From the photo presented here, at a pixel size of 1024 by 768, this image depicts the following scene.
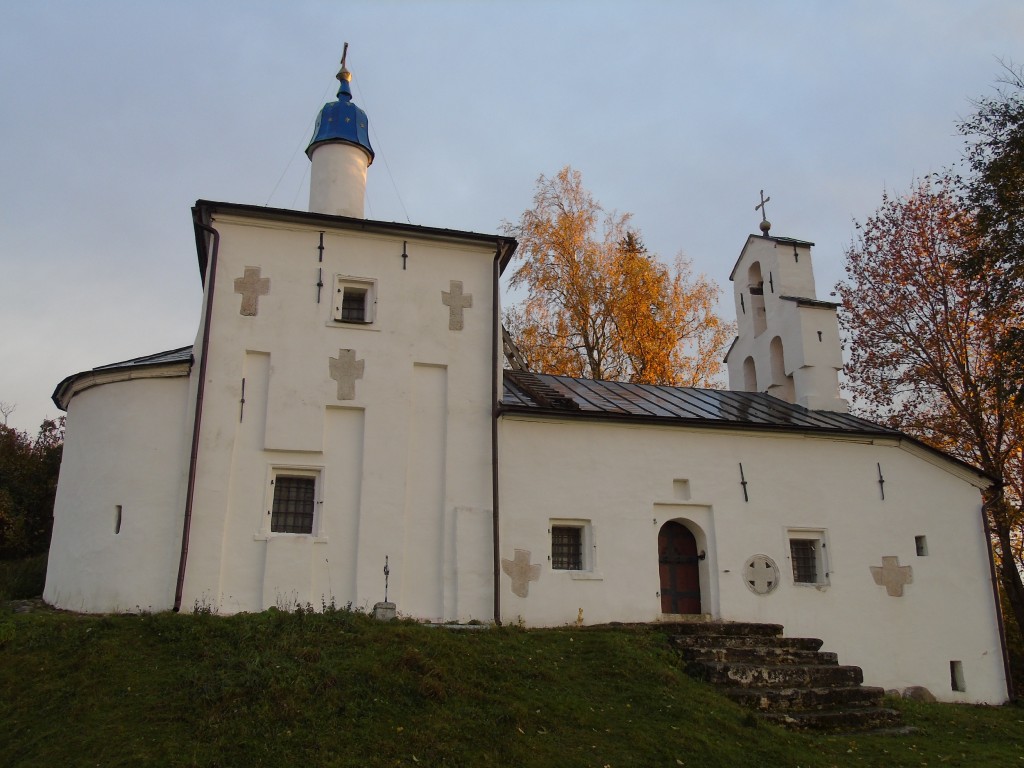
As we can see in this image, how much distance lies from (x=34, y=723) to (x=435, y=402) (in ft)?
24.1

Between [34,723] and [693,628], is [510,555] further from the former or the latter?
[34,723]

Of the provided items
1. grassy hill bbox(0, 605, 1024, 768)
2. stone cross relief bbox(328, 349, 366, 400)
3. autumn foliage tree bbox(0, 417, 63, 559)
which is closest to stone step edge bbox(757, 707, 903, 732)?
grassy hill bbox(0, 605, 1024, 768)

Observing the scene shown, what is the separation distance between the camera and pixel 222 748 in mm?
7645

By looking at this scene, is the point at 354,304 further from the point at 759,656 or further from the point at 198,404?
the point at 759,656

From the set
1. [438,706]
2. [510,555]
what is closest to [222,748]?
[438,706]

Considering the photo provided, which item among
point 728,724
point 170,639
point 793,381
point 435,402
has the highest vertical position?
point 793,381

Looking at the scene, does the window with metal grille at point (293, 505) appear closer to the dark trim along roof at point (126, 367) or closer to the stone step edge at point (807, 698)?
the dark trim along roof at point (126, 367)

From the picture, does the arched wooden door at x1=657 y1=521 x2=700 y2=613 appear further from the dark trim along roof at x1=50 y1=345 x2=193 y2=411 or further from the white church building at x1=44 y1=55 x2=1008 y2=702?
the dark trim along roof at x1=50 y1=345 x2=193 y2=411

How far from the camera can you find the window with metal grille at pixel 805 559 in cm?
1555

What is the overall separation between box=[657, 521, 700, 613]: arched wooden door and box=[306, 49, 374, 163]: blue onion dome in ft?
31.9

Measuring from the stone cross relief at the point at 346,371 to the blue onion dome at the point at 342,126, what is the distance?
5.56 metres

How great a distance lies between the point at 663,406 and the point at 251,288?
26.0ft

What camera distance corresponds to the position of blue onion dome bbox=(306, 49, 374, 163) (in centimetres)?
1719

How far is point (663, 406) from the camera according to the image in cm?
1644
